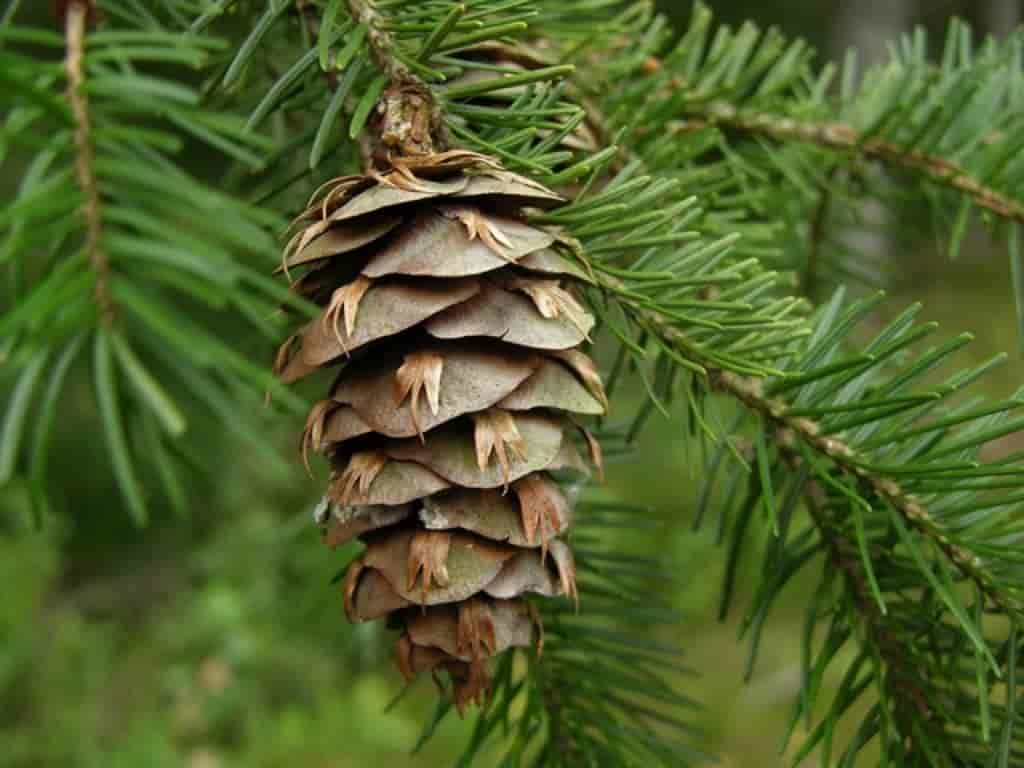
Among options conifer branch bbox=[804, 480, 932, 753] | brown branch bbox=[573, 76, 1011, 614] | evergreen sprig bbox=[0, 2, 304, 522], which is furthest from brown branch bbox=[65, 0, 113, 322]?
conifer branch bbox=[804, 480, 932, 753]

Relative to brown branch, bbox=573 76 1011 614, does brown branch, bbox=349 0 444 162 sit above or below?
above

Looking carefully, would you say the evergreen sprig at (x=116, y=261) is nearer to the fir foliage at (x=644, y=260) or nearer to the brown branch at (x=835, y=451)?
the fir foliage at (x=644, y=260)

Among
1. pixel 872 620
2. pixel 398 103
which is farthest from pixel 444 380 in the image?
pixel 872 620

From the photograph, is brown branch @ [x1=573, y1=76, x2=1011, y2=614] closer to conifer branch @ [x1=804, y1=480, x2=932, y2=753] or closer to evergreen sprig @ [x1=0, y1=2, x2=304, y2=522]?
conifer branch @ [x1=804, y1=480, x2=932, y2=753]

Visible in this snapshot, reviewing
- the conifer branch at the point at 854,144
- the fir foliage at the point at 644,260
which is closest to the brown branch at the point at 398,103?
the fir foliage at the point at 644,260

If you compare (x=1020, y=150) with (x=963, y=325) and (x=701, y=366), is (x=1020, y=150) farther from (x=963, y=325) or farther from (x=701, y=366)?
(x=963, y=325)

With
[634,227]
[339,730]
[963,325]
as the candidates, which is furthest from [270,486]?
[634,227]

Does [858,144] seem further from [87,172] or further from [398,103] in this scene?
[87,172]
